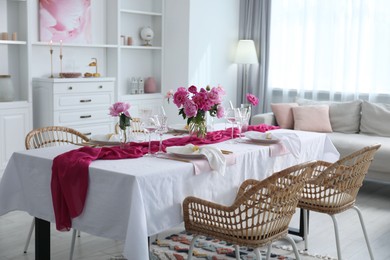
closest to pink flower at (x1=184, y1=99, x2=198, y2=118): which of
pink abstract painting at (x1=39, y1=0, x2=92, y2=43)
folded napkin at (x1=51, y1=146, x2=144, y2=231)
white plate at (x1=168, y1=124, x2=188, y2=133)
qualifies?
white plate at (x1=168, y1=124, x2=188, y2=133)

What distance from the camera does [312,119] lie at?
6242 millimetres

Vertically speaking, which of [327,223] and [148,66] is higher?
[148,66]

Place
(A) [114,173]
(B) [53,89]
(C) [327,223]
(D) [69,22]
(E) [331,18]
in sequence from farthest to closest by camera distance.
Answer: (E) [331,18] → (D) [69,22] → (B) [53,89] → (C) [327,223] → (A) [114,173]

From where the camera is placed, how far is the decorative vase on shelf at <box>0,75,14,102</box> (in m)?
5.39

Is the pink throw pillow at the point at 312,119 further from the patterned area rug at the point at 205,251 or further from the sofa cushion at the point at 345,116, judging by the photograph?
the patterned area rug at the point at 205,251

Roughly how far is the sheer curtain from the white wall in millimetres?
618

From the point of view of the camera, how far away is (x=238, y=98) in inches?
302

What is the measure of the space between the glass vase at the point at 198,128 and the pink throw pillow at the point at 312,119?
9.38 feet

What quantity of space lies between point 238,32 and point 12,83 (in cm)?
320

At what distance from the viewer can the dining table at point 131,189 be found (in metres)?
2.57


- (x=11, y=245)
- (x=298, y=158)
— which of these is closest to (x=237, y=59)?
(x=298, y=158)

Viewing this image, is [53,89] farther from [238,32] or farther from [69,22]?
[238,32]

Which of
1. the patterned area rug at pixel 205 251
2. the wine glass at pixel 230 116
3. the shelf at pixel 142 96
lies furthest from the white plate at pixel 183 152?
the shelf at pixel 142 96

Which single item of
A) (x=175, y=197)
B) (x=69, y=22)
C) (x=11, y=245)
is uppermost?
(x=69, y=22)
